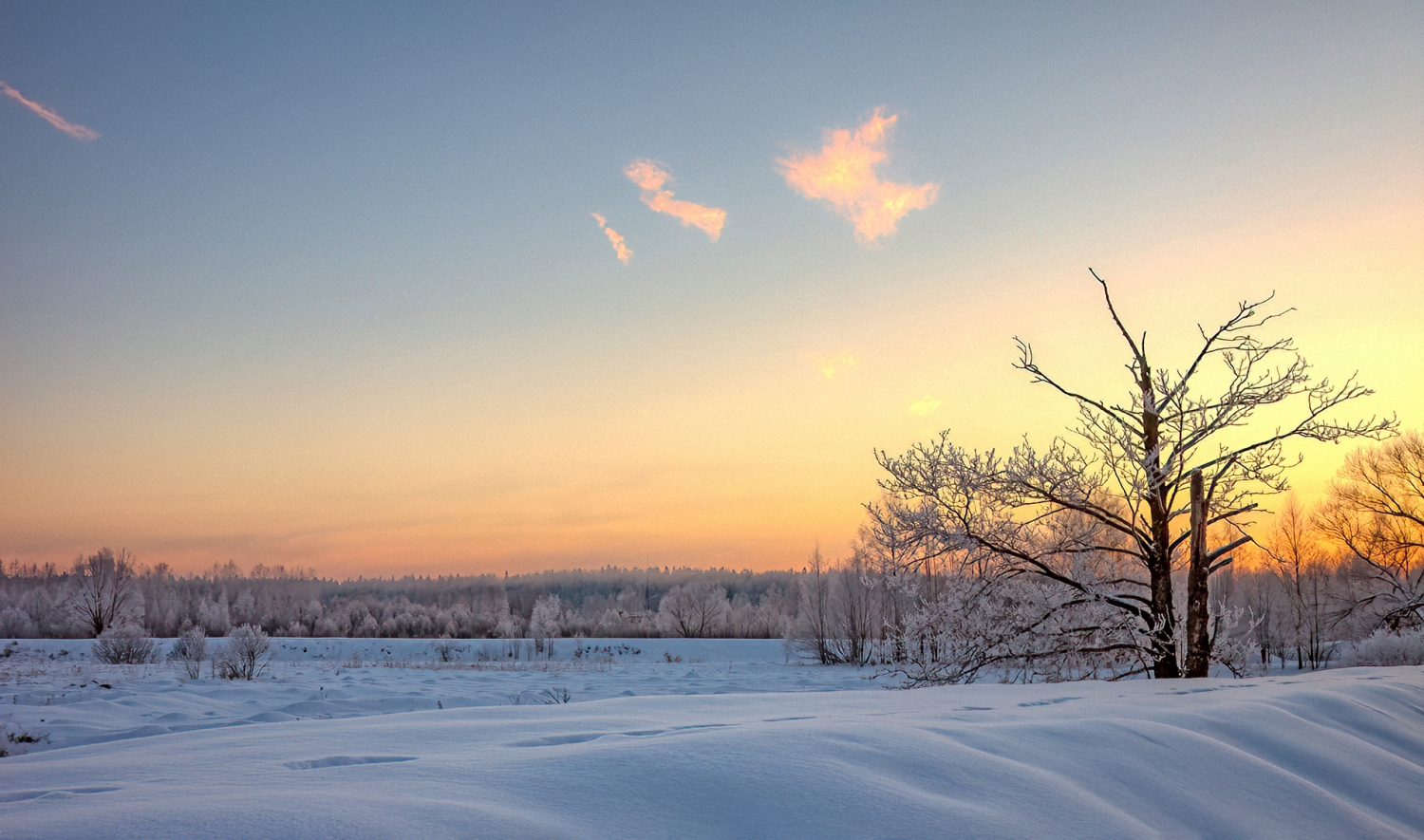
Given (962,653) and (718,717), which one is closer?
(718,717)

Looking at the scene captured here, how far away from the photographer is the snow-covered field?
190cm

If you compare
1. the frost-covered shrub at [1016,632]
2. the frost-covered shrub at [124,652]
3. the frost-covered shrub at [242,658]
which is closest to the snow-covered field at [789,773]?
the frost-covered shrub at [1016,632]

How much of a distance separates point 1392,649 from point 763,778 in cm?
3054

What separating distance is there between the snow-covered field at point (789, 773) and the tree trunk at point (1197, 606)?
349 cm

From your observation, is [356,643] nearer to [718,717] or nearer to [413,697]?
[413,697]

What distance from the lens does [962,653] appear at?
10.8m

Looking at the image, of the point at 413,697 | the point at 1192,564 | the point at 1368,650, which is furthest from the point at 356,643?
the point at 1368,650

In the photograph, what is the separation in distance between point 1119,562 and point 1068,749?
11.2m

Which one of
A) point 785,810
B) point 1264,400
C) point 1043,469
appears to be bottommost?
point 785,810

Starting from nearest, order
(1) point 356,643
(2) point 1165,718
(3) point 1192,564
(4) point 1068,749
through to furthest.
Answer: (4) point 1068,749, (2) point 1165,718, (3) point 1192,564, (1) point 356,643

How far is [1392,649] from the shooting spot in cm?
2423

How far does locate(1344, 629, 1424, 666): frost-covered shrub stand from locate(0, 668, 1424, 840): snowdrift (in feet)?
78.0

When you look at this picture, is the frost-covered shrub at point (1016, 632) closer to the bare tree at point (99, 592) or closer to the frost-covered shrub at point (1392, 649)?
the frost-covered shrub at point (1392, 649)

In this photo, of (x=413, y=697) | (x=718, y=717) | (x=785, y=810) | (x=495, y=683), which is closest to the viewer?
(x=785, y=810)
